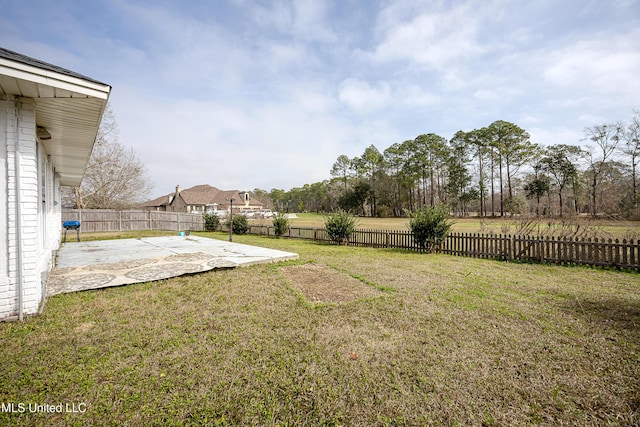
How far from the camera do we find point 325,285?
5.20 meters

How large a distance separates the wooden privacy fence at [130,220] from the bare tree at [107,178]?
3.64 m

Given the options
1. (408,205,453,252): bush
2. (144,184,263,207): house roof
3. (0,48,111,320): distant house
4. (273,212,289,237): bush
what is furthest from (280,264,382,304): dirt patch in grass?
(144,184,263,207): house roof

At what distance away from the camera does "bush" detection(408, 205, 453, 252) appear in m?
9.45

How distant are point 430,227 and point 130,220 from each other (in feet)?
71.3

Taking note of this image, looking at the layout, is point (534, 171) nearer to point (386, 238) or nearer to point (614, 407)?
point (386, 238)

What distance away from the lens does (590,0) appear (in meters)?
6.06

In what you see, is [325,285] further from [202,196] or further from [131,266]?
[202,196]

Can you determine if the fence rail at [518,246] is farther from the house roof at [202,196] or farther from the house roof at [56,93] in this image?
the house roof at [202,196]

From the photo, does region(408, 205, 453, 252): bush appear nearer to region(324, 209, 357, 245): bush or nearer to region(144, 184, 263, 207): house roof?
region(324, 209, 357, 245): bush

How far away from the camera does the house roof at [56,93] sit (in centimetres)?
291

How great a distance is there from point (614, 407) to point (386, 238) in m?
9.27

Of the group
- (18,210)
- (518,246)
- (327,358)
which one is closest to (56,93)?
(18,210)

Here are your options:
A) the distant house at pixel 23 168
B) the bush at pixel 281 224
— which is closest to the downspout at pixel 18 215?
the distant house at pixel 23 168

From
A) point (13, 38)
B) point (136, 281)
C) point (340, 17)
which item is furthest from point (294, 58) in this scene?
point (136, 281)
